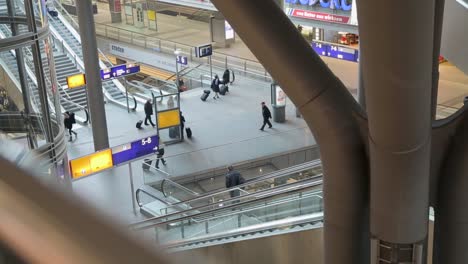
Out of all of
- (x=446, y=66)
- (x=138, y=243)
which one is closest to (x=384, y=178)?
(x=138, y=243)

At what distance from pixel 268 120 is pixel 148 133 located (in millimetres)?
3663

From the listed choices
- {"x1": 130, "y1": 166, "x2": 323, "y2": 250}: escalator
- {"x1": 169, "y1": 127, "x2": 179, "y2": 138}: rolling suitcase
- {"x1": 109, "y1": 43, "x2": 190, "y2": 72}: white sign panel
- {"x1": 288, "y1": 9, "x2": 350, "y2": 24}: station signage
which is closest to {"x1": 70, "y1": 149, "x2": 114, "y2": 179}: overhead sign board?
{"x1": 130, "y1": 166, "x2": 323, "y2": 250}: escalator

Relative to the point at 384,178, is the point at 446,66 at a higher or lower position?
lower

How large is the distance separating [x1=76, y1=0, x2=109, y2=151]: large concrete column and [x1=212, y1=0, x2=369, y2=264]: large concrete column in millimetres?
11908

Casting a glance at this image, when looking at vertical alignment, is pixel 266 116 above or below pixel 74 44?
below

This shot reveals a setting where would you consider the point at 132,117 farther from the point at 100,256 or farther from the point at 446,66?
the point at 100,256

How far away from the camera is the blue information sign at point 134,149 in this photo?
12742 millimetres

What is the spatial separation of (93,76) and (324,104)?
1258 cm

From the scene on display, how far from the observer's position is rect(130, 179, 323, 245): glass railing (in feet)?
26.3

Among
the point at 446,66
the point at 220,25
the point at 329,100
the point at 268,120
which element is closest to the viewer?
the point at 329,100

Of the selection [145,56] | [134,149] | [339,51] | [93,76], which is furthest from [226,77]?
[134,149]

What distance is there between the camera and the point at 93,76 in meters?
16.7

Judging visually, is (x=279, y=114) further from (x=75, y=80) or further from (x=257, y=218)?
(x=257, y=218)

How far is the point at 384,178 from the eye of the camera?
15.3ft
